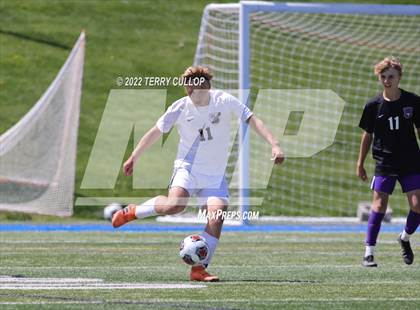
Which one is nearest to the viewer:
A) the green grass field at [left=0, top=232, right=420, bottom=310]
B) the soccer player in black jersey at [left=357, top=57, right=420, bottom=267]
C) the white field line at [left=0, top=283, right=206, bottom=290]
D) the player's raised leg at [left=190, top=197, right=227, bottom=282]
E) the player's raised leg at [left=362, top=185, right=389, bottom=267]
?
the green grass field at [left=0, top=232, right=420, bottom=310]

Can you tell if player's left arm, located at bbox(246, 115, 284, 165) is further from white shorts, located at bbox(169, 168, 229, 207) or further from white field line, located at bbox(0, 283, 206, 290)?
white field line, located at bbox(0, 283, 206, 290)

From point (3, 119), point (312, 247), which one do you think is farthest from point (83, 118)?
point (312, 247)

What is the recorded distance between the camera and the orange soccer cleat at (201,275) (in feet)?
29.7

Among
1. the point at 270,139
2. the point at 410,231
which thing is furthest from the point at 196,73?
the point at 410,231

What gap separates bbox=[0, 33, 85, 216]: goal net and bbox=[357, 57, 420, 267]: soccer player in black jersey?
7514 millimetres

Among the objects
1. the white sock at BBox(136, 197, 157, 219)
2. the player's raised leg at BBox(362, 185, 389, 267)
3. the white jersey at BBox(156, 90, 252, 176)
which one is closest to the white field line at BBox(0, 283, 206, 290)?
the white sock at BBox(136, 197, 157, 219)

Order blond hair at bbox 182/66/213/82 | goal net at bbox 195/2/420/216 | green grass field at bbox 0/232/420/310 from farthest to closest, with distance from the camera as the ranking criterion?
goal net at bbox 195/2/420/216 → blond hair at bbox 182/66/213/82 → green grass field at bbox 0/232/420/310

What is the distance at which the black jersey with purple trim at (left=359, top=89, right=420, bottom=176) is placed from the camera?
1045 centimetres

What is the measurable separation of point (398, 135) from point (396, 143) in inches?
3.0

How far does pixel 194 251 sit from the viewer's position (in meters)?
9.23

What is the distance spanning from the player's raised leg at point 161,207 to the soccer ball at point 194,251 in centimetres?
32

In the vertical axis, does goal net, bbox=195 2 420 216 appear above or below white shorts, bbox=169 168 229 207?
below

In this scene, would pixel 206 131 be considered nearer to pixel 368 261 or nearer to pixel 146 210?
pixel 146 210

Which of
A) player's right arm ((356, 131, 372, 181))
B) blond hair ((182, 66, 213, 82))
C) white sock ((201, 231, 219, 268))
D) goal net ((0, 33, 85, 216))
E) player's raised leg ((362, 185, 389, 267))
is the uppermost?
blond hair ((182, 66, 213, 82))
